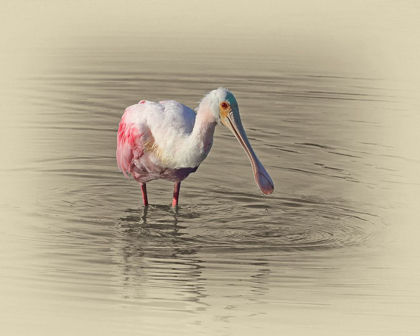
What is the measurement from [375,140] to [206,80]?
5.08 m

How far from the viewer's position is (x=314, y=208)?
15.0 metres

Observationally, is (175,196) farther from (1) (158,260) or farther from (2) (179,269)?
(2) (179,269)

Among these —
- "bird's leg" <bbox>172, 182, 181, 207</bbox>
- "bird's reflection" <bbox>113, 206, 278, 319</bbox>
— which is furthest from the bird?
"bird's reflection" <bbox>113, 206, 278, 319</bbox>

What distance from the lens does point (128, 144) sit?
1473 cm

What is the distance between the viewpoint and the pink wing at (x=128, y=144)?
14484 mm

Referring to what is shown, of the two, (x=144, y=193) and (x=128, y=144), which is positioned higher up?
(x=128, y=144)

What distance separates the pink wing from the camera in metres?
14.5

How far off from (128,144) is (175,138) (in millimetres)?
1031

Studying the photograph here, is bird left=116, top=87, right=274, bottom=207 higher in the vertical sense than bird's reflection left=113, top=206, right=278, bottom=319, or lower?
higher

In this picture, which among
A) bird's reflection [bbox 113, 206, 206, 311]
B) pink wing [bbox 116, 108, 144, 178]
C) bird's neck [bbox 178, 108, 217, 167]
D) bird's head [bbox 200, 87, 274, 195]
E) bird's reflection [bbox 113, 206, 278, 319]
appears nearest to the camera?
bird's reflection [bbox 113, 206, 278, 319]

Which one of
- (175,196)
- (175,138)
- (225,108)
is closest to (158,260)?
(175,138)

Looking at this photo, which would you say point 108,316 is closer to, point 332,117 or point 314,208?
point 314,208

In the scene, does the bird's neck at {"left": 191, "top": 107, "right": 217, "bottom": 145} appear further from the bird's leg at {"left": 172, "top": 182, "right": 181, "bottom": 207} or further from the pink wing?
the bird's leg at {"left": 172, "top": 182, "right": 181, "bottom": 207}

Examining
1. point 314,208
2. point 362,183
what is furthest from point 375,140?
point 314,208
